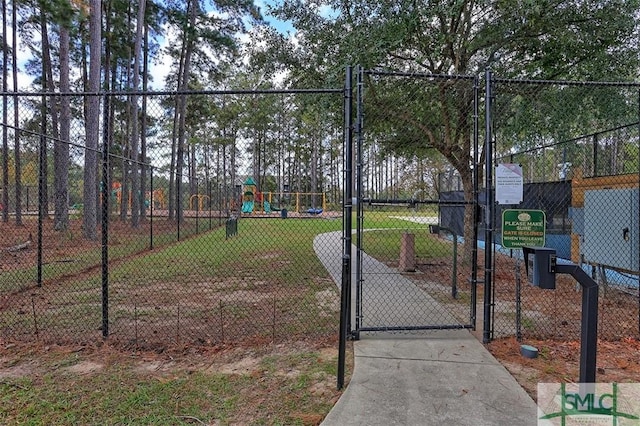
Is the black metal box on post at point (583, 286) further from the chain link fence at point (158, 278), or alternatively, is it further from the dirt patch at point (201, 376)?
the chain link fence at point (158, 278)

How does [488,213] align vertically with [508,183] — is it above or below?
below

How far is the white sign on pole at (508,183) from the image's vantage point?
11.3ft

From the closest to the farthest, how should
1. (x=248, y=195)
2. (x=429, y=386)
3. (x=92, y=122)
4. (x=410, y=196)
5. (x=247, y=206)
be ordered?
(x=429, y=386) < (x=410, y=196) < (x=92, y=122) < (x=247, y=206) < (x=248, y=195)

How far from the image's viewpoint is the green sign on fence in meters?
3.38

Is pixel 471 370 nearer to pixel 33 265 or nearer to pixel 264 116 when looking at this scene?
pixel 33 265

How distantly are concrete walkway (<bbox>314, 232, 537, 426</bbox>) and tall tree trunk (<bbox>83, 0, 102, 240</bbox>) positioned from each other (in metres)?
8.98

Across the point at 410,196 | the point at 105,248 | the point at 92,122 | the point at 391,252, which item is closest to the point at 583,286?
the point at 410,196

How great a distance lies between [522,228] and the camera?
3.41 meters

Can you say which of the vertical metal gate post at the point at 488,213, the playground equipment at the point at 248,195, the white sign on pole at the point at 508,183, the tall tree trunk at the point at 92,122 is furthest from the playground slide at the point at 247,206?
the white sign on pole at the point at 508,183

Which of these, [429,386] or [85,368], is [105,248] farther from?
[429,386]

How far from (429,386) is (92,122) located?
10.7 m

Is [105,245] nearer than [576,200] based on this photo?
Yes

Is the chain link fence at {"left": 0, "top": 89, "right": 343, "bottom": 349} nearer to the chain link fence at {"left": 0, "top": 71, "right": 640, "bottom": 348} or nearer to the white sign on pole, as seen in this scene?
the chain link fence at {"left": 0, "top": 71, "right": 640, "bottom": 348}

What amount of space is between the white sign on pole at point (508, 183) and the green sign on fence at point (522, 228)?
149 mm
